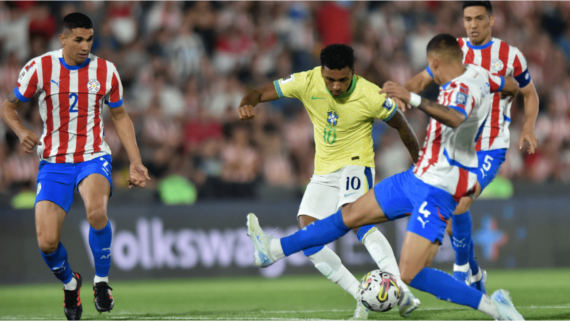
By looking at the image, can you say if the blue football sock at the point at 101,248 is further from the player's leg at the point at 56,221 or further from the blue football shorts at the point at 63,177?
the blue football shorts at the point at 63,177

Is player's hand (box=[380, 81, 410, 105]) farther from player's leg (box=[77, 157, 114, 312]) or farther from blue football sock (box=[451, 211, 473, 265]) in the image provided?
player's leg (box=[77, 157, 114, 312])

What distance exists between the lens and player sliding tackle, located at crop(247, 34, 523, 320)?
487 centimetres

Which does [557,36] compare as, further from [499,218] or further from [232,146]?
[232,146]

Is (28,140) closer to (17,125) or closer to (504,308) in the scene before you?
(17,125)

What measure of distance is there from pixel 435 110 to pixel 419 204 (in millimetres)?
748

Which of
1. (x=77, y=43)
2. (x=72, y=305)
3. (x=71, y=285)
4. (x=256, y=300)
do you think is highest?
(x=77, y=43)

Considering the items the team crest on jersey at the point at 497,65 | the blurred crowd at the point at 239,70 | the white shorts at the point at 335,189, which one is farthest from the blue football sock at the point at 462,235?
the blurred crowd at the point at 239,70

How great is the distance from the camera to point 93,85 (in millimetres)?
6242

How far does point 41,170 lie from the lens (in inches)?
245

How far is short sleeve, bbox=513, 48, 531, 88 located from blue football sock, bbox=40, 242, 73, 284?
4429mm

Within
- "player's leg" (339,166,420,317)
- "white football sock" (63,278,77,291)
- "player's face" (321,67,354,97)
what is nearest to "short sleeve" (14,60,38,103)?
"white football sock" (63,278,77,291)

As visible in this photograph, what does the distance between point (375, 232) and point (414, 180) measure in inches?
44.4

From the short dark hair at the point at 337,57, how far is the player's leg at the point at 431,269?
1.32 m

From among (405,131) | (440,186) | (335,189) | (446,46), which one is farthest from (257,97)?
(440,186)
